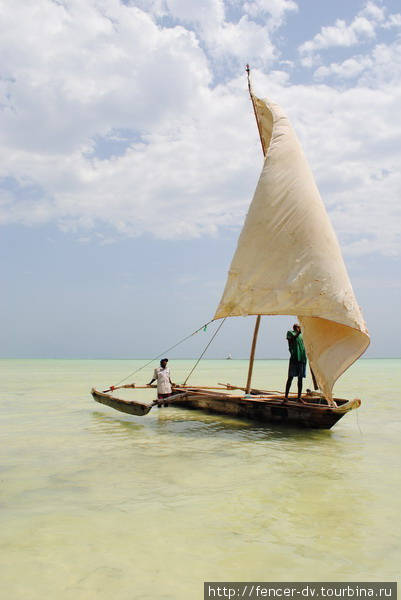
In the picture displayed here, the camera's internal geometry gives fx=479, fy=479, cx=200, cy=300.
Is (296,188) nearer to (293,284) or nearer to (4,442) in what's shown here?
(293,284)

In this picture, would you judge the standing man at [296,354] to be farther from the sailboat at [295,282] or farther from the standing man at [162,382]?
the standing man at [162,382]

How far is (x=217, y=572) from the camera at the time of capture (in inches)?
145

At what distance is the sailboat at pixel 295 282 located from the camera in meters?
8.67

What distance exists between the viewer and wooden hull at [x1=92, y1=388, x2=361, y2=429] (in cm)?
918

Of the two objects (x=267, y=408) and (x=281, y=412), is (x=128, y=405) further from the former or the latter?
(x=281, y=412)

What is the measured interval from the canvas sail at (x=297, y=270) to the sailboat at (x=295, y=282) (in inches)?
0.7

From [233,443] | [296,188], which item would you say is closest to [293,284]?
[296,188]

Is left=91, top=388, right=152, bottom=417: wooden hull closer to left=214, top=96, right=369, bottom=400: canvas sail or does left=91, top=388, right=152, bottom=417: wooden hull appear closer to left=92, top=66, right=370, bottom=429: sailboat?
left=92, top=66, right=370, bottom=429: sailboat

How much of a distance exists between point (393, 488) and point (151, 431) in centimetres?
538

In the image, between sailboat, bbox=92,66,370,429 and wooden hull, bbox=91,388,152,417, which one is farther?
wooden hull, bbox=91,388,152,417

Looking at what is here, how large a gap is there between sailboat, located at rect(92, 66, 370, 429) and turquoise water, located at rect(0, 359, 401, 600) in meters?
0.91

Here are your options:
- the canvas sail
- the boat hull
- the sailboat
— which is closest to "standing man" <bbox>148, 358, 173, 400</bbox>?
the sailboat

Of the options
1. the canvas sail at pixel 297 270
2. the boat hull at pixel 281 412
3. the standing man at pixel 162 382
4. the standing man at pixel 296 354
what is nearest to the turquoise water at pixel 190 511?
the boat hull at pixel 281 412

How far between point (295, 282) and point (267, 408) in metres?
2.83
